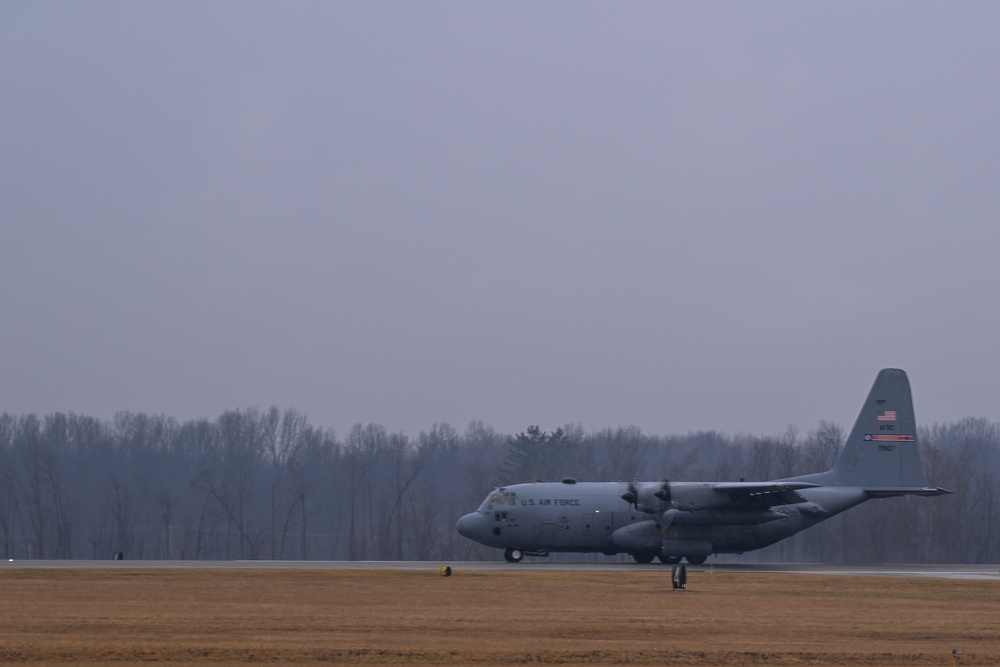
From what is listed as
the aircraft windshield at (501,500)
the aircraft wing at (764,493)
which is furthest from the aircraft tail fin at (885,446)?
the aircraft windshield at (501,500)

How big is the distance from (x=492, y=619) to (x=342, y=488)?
7508 cm

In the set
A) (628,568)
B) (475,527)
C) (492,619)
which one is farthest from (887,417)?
(492,619)

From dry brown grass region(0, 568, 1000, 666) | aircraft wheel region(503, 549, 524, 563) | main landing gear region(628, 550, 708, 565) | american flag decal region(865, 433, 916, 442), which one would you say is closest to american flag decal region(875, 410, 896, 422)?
american flag decal region(865, 433, 916, 442)

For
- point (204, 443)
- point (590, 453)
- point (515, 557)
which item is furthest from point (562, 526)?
point (204, 443)

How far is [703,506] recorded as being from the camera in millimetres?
38344

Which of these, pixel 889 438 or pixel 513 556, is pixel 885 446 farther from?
pixel 513 556

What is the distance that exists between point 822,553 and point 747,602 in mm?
39226

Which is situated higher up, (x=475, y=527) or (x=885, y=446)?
(x=885, y=446)

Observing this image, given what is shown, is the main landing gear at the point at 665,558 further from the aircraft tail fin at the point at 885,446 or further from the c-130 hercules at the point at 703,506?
the aircraft tail fin at the point at 885,446

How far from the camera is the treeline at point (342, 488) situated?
64.3m

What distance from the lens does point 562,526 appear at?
1601 inches

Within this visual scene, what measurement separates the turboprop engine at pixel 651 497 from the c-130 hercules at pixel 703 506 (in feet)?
0.11

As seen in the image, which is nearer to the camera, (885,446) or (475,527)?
(885,446)

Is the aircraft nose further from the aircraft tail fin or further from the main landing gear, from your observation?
the aircraft tail fin
